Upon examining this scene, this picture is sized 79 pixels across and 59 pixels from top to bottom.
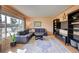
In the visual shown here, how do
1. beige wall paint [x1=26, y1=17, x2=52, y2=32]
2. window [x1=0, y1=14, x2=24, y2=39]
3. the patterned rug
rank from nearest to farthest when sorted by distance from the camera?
the patterned rug
window [x1=0, y1=14, x2=24, y2=39]
beige wall paint [x1=26, y1=17, x2=52, y2=32]

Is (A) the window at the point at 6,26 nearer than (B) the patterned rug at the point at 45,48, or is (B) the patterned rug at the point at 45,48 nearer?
(B) the patterned rug at the point at 45,48

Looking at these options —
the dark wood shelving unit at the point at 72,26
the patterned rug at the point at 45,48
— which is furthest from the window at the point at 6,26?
the dark wood shelving unit at the point at 72,26

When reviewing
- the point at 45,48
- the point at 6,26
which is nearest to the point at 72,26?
the point at 45,48

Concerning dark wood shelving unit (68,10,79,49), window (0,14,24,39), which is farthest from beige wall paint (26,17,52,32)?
dark wood shelving unit (68,10,79,49)

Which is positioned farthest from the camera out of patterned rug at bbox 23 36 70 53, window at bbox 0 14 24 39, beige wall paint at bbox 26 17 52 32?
beige wall paint at bbox 26 17 52 32

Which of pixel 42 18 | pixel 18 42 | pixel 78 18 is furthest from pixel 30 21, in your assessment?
pixel 78 18

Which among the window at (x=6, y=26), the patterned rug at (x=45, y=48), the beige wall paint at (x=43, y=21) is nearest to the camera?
the patterned rug at (x=45, y=48)

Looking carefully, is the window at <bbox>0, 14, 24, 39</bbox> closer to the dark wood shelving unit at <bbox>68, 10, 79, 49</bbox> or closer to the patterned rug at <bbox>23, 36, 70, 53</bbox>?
the patterned rug at <bbox>23, 36, 70, 53</bbox>

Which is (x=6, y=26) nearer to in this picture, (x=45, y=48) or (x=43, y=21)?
(x=45, y=48)

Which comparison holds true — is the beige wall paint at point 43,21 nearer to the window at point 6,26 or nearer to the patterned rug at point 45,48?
the window at point 6,26
